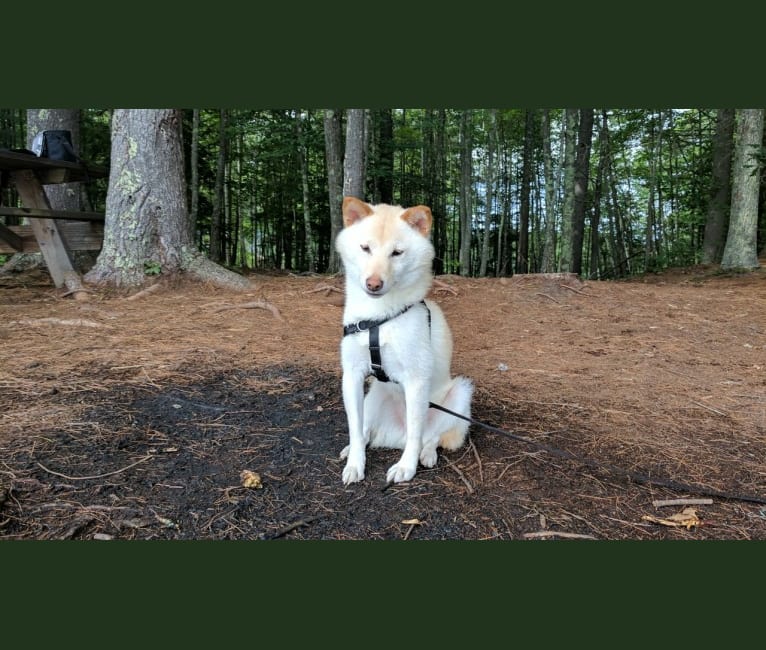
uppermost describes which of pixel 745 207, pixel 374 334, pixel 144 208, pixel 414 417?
pixel 745 207

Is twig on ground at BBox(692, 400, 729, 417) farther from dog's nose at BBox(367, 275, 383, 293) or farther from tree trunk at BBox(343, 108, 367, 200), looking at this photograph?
tree trunk at BBox(343, 108, 367, 200)

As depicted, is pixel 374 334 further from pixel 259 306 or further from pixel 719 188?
pixel 719 188

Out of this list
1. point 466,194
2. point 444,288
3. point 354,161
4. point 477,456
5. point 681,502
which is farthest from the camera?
point 466,194

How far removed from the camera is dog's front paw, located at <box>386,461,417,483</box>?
109 inches

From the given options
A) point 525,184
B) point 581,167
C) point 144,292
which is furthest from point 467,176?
point 144,292

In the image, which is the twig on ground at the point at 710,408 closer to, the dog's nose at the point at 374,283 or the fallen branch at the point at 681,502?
the fallen branch at the point at 681,502

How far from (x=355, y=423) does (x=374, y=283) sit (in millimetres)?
853

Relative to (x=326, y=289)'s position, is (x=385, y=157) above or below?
above

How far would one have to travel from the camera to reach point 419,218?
3025 mm

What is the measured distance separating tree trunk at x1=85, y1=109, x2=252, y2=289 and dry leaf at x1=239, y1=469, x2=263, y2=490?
15.6 ft

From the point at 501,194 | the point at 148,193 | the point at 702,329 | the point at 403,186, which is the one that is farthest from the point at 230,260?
the point at 702,329

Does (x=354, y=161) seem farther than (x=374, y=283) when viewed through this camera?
Yes

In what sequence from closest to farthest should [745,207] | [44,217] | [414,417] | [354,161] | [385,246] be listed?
1. [385,246]
2. [414,417]
3. [44,217]
4. [354,161]
5. [745,207]

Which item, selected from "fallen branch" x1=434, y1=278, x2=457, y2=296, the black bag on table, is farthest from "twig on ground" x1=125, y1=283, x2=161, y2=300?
"fallen branch" x1=434, y1=278, x2=457, y2=296
